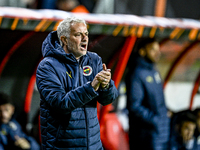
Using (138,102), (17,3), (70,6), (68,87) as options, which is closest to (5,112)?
(17,3)

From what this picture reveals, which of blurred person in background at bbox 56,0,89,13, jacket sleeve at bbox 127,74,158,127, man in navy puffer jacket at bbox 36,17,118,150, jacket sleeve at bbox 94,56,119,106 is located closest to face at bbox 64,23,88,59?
man in navy puffer jacket at bbox 36,17,118,150

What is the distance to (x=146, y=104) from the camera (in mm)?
3475

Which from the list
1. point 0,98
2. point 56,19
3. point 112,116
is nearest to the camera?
point 56,19

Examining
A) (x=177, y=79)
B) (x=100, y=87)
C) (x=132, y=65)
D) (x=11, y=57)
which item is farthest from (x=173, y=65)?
(x=100, y=87)

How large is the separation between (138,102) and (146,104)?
0.42 feet

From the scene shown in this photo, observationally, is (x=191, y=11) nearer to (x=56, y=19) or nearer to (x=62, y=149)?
(x=56, y=19)

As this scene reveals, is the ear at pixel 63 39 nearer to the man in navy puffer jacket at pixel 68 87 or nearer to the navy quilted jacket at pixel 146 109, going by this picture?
the man in navy puffer jacket at pixel 68 87

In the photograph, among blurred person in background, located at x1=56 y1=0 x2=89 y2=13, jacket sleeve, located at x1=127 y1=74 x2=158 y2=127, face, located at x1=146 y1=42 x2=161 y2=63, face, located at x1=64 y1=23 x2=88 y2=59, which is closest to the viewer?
face, located at x1=64 y1=23 x2=88 y2=59

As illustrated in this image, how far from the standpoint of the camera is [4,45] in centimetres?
370

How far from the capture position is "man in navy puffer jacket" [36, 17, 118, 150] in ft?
6.16

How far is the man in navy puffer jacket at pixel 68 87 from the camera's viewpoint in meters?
1.88

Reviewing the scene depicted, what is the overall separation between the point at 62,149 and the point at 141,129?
1.67 metres

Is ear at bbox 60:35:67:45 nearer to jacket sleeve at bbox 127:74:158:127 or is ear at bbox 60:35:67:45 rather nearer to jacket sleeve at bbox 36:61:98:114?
jacket sleeve at bbox 36:61:98:114

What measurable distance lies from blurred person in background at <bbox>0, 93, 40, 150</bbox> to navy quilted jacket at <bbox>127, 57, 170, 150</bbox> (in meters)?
1.12
